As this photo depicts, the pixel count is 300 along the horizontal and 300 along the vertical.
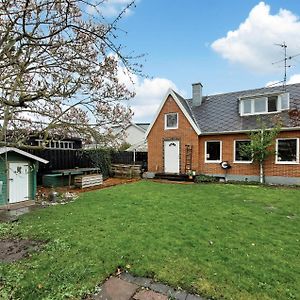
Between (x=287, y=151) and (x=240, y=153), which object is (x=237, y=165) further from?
(x=287, y=151)

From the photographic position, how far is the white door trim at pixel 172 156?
1733 cm

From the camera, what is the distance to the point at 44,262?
4.21m

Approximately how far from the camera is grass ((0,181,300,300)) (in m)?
3.46

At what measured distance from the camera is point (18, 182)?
9789mm

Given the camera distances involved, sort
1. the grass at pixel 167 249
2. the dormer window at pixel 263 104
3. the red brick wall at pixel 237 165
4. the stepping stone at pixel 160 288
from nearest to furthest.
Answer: the stepping stone at pixel 160 288 < the grass at pixel 167 249 < the red brick wall at pixel 237 165 < the dormer window at pixel 263 104

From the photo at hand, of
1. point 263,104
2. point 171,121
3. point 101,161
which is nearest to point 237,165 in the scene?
point 263,104

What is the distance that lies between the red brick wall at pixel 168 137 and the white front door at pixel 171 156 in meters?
0.32

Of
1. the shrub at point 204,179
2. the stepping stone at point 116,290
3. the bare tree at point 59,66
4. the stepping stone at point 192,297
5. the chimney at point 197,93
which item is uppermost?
the chimney at point 197,93

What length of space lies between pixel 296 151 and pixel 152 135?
977 centimetres

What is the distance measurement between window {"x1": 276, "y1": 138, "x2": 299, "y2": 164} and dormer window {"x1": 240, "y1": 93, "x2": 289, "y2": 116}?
224 centimetres

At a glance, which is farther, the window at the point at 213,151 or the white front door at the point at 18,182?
the window at the point at 213,151

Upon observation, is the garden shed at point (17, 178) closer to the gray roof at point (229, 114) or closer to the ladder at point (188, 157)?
the ladder at point (188, 157)

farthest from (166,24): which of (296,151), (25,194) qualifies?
(296,151)

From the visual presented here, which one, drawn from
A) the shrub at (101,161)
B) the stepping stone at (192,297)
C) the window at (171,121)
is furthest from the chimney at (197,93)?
the stepping stone at (192,297)
